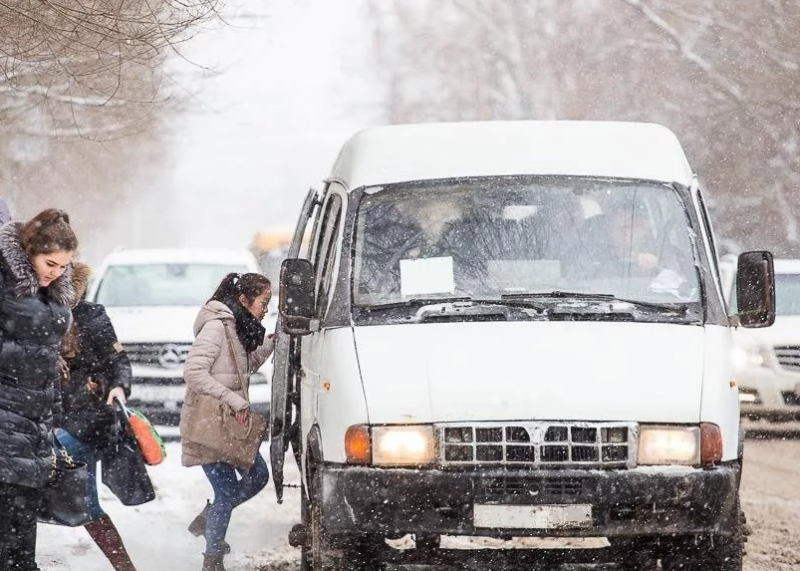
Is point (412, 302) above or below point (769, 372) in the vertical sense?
above

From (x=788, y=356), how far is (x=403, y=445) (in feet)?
29.5

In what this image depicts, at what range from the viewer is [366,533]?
6250 mm

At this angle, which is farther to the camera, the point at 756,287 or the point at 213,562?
the point at 213,562

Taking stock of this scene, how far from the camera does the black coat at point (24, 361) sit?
6.23 m

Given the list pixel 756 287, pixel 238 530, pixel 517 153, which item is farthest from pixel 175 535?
pixel 756 287

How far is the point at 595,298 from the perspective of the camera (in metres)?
6.86

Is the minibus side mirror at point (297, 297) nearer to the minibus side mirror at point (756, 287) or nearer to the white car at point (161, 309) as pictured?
the minibus side mirror at point (756, 287)

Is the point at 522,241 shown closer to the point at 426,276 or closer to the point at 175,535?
the point at 426,276

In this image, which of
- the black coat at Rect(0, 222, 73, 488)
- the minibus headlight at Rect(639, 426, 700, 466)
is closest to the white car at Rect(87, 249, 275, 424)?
the black coat at Rect(0, 222, 73, 488)

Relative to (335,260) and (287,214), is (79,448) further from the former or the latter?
(287,214)

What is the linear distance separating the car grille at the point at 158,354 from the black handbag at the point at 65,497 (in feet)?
23.9

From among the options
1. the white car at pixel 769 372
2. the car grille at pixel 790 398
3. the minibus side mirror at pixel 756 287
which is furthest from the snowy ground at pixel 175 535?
the car grille at pixel 790 398

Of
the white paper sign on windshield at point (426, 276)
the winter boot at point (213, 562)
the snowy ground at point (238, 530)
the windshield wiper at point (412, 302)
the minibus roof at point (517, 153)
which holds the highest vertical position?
the minibus roof at point (517, 153)

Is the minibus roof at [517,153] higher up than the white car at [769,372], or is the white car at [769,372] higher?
the minibus roof at [517,153]
